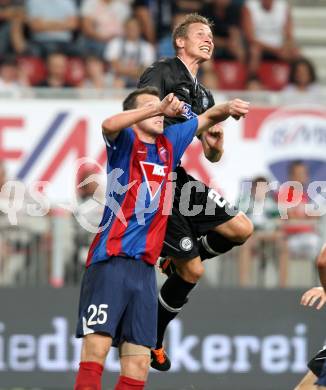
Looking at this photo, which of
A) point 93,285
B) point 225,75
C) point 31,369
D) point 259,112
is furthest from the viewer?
point 225,75

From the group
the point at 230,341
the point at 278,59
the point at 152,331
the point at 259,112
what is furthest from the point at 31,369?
the point at 278,59

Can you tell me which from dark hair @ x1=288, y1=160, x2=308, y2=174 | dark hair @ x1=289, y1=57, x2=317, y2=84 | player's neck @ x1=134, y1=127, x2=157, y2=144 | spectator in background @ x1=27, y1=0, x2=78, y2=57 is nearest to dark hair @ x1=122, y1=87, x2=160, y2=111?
player's neck @ x1=134, y1=127, x2=157, y2=144

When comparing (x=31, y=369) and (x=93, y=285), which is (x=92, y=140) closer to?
(x=31, y=369)

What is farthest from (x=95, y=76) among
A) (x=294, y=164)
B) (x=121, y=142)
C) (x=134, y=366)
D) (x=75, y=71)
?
(x=134, y=366)

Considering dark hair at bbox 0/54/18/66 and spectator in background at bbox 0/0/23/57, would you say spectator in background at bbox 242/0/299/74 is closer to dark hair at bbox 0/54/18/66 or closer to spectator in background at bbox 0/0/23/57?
spectator in background at bbox 0/0/23/57

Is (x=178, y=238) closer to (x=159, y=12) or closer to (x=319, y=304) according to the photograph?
(x=319, y=304)

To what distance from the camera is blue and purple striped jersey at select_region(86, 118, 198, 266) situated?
794cm

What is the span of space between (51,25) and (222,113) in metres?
8.26

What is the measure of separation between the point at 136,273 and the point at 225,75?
8.49 meters

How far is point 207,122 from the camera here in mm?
8070

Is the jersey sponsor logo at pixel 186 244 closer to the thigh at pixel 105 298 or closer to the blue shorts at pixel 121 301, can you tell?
the blue shorts at pixel 121 301

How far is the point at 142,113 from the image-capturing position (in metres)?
7.45

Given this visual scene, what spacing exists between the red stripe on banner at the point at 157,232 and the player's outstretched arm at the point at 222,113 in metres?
0.26

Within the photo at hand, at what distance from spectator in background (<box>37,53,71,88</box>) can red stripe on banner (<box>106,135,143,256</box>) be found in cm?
703
